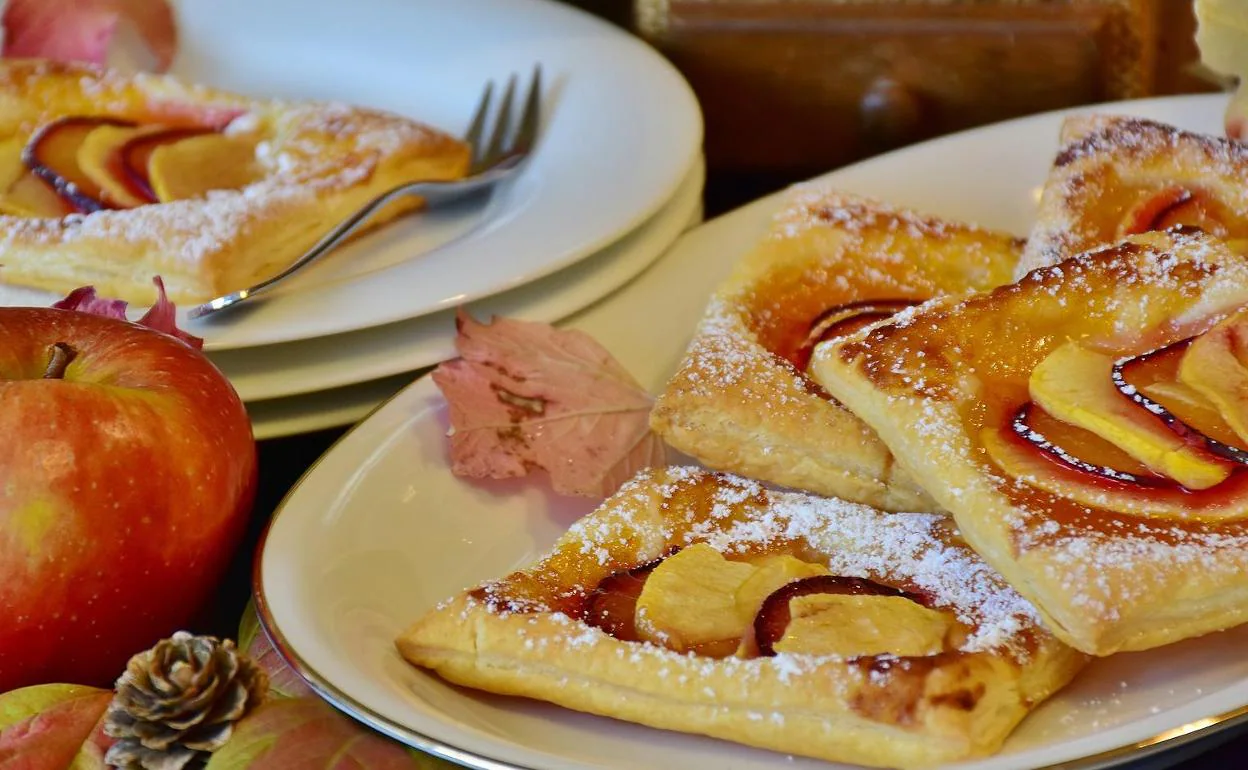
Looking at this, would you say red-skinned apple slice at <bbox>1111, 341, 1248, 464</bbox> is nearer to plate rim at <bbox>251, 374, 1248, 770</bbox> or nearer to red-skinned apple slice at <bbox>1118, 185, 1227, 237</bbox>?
plate rim at <bbox>251, 374, 1248, 770</bbox>

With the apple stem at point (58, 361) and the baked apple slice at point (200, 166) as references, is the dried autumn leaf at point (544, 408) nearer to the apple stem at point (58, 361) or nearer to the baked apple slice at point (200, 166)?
the apple stem at point (58, 361)

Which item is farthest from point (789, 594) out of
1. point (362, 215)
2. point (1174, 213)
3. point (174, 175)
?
point (174, 175)

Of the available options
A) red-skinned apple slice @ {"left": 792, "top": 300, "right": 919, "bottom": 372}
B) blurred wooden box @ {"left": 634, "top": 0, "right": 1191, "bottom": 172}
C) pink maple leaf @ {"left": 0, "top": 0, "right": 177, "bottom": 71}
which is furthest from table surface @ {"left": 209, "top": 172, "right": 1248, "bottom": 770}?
pink maple leaf @ {"left": 0, "top": 0, "right": 177, "bottom": 71}

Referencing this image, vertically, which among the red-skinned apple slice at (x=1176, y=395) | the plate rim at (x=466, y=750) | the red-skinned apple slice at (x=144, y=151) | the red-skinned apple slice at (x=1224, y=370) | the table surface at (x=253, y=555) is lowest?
the table surface at (x=253, y=555)

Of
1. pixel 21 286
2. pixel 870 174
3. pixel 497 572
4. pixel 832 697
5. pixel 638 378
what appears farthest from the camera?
pixel 870 174

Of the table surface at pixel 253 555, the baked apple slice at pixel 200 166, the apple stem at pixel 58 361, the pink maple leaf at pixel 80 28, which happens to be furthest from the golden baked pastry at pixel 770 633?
the pink maple leaf at pixel 80 28

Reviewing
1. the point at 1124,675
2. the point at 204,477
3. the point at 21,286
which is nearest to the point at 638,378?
the point at 204,477

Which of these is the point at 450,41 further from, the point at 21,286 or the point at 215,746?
the point at 215,746

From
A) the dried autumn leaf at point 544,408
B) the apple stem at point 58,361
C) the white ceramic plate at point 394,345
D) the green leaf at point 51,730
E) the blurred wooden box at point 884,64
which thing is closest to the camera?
the green leaf at point 51,730
